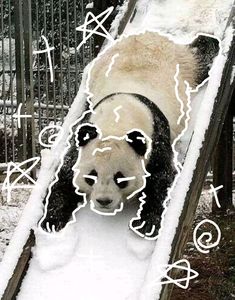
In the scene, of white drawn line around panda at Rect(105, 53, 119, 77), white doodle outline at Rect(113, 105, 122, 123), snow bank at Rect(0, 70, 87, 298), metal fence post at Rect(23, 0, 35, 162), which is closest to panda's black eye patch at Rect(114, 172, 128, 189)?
white doodle outline at Rect(113, 105, 122, 123)

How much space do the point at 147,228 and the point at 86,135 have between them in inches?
17.1

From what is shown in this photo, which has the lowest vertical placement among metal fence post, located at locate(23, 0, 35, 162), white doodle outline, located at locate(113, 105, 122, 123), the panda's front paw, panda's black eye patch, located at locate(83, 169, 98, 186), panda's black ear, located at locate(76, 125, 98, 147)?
metal fence post, located at locate(23, 0, 35, 162)

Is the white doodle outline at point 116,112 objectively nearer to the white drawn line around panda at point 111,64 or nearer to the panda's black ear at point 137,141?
the panda's black ear at point 137,141

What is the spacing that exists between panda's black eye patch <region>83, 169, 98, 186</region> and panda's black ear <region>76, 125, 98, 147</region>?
0.13 metres

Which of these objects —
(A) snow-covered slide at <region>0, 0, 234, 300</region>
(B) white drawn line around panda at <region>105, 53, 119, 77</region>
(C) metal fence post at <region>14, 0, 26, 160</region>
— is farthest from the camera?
(C) metal fence post at <region>14, 0, 26, 160</region>

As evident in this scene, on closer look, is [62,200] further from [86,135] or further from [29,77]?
[29,77]

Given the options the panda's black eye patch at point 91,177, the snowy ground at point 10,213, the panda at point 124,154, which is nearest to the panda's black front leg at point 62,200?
the panda at point 124,154

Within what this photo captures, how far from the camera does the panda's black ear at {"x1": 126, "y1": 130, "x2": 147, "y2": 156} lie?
2.47 m

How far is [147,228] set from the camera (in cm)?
244

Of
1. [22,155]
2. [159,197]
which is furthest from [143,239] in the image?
[22,155]

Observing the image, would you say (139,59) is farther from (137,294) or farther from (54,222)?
(137,294)

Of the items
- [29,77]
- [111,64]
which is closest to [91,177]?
[111,64]

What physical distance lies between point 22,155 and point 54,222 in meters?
3.32

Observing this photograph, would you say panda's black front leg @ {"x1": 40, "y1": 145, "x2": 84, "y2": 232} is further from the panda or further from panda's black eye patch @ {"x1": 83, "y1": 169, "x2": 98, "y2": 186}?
panda's black eye patch @ {"x1": 83, "y1": 169, "x2": 98, "y2": 186}
